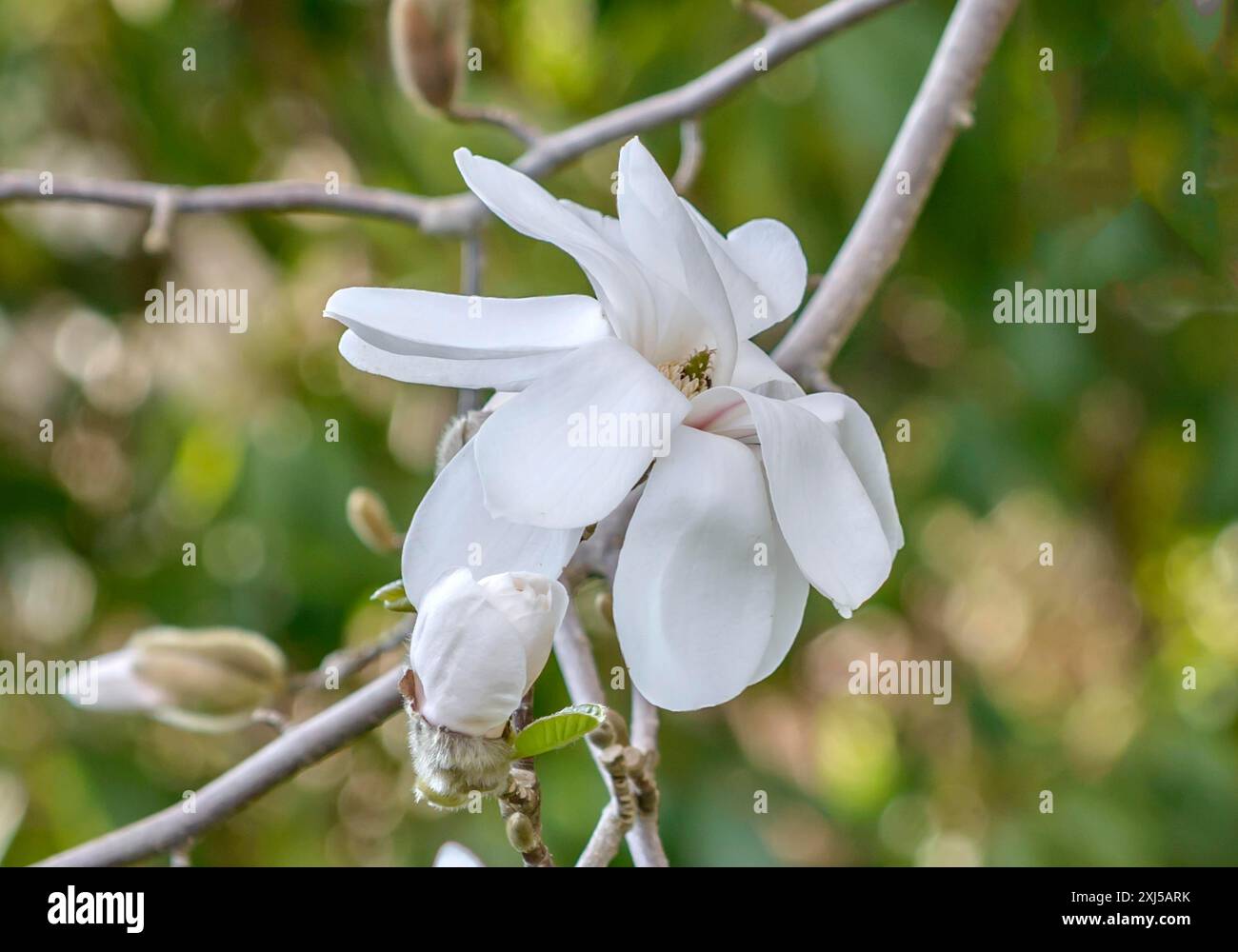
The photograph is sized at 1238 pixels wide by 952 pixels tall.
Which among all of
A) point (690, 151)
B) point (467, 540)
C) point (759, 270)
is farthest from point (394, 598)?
point (690, 151)

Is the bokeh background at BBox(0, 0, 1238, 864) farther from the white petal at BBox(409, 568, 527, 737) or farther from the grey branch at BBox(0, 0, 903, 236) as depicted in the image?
the white petal at BBox(409, 568, 527, 737)

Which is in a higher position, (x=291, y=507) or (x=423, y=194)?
(x=423, y=194)

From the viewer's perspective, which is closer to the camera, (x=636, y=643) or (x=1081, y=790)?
(x=636, y=643)

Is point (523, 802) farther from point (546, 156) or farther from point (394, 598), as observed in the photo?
point (546, 156)

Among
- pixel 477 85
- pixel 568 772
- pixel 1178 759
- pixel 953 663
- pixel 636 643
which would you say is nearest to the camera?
pixel 636 643
